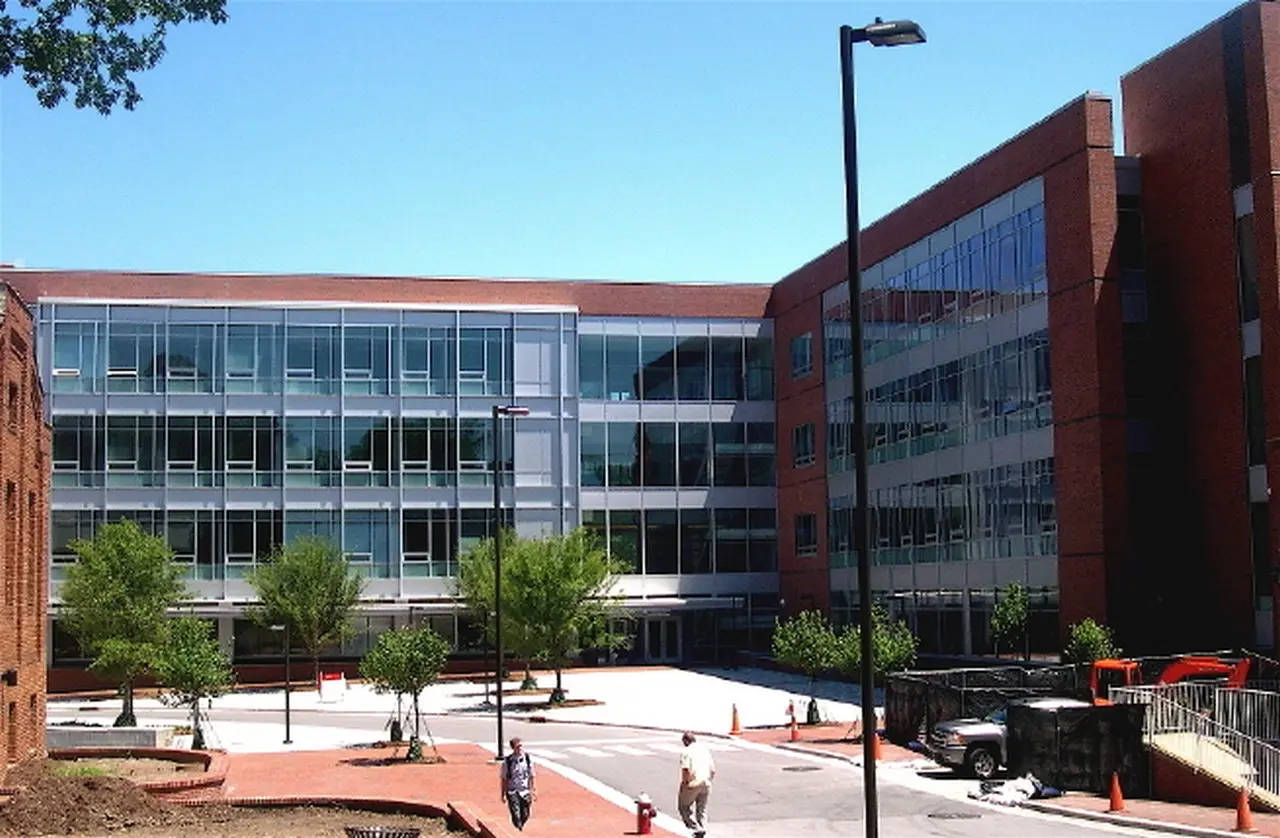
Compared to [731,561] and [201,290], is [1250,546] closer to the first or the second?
[731,561]

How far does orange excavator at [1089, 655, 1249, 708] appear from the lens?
3281 centimetres

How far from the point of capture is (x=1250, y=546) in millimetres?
41406

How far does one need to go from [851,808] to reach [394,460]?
1746 inches

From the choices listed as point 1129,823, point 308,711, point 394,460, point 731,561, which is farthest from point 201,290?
point 1129,823

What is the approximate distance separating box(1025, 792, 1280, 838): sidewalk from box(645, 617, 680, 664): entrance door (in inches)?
1762

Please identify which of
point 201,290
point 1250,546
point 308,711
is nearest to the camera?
point 1250,546

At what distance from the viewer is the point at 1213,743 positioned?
93.7 feet

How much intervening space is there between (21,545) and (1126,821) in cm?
2252

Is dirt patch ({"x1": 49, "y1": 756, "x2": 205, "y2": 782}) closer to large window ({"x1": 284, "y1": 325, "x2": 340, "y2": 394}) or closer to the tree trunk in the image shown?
the tree trunk

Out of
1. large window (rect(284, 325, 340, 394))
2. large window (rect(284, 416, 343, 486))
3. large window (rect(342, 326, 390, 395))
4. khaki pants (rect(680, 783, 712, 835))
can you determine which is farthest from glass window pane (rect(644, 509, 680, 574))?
khaki pants (rect(680, 783, 712, 835))

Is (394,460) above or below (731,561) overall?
above

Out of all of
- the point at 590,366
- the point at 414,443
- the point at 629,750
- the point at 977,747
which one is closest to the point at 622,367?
the point at 590,366

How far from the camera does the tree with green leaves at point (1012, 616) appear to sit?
154 feet

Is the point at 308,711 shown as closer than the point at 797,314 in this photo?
Yes
